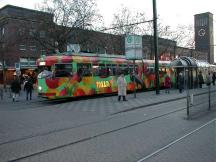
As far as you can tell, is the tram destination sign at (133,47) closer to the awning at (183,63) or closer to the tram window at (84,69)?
the tram window at (84,69)

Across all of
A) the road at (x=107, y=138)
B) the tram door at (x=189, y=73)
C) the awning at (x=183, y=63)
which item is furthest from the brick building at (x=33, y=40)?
the road at (x=107, y=138)

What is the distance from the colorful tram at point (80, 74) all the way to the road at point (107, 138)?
22.4 feet

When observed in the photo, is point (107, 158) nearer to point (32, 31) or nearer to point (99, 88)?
point (99, 88)

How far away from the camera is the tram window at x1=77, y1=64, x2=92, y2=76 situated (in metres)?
22.9

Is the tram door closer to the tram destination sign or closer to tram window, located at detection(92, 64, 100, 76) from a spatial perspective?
the tram destination sign

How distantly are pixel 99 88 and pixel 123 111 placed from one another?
881 centimetres

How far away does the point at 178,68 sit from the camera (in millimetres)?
30688

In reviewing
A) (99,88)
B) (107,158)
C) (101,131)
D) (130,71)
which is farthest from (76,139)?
(130,71)

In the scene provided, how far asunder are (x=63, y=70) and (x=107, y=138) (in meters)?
13.1

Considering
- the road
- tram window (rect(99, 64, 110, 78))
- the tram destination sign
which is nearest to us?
the road

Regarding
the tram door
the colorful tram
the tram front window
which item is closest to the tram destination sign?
the colorful tram

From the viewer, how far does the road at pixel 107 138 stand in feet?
24.4

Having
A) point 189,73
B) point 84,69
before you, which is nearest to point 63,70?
point 84,69

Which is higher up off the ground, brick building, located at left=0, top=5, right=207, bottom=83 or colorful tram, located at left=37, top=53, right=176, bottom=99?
brick building, located at left=0, top=5, right=207, bottom=83
